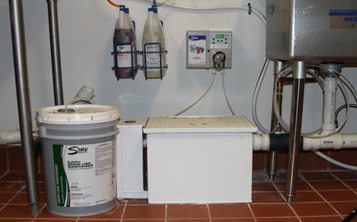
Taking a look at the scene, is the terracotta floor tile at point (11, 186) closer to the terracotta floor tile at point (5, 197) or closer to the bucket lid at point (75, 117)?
the terracotta floor tile at point (5, 197)

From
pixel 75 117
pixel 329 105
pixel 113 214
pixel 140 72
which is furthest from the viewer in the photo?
pixel 140 72

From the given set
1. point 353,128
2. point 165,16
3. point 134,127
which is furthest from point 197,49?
point 353,128

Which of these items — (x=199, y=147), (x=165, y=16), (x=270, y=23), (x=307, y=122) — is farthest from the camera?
(x=307, y=122)

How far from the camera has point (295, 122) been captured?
4.34 feet

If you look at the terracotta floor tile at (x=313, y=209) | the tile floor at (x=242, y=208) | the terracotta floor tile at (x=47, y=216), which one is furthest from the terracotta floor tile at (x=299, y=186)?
the terracotta floor tile at (x=47, y=216)

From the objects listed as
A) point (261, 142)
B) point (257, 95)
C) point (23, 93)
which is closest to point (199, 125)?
point (261, 142)

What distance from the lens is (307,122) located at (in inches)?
68.3

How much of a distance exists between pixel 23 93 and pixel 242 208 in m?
1.01

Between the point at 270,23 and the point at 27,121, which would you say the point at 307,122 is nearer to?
the point at 270,23

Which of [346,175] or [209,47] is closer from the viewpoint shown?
[209,47]

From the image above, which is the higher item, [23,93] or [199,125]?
[23,93]

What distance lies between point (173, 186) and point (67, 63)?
0.86 m

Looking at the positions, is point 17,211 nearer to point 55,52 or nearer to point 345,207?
point 55,52

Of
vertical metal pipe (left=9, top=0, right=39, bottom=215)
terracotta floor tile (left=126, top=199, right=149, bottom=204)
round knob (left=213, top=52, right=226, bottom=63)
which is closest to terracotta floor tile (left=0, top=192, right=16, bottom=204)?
vertical metal pipe (left=9, top=0, right=39, bottom=215)
